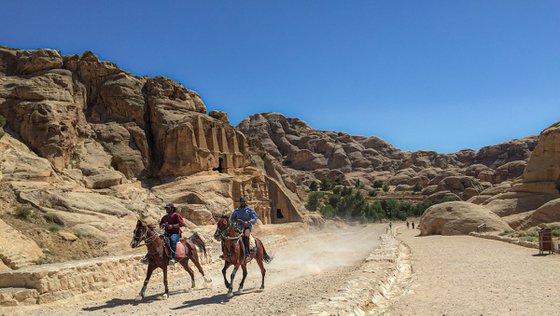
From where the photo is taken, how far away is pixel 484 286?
11109 mm

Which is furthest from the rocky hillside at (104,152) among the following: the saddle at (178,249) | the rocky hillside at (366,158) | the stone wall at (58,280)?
the rocky hillside at (366,158)

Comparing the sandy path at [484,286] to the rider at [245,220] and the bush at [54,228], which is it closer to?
the rider at [245,220]

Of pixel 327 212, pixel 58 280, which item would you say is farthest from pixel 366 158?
pixel 58 280

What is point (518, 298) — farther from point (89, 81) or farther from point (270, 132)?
point (270, 132)

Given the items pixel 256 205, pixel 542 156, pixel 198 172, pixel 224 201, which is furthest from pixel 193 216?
pixel 542 156

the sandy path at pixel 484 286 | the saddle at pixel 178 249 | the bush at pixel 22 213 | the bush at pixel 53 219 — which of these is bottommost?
the sandy path at pixel 484 286

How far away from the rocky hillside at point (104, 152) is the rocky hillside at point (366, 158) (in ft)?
193

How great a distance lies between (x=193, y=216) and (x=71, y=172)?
8.29 meters

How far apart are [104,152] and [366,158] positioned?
104m

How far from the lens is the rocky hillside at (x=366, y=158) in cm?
10288

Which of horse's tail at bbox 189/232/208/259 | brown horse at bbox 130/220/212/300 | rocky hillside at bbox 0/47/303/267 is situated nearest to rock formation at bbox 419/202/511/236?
rocky hillside at bbox 0/47/303/267

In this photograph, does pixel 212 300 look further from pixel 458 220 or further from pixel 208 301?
pixel 458 220

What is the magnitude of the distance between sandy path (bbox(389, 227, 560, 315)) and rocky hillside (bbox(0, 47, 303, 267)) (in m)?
13.8

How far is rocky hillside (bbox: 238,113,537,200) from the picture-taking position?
338 ft
